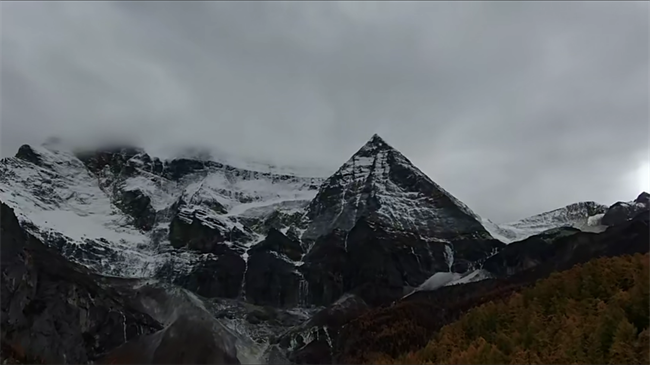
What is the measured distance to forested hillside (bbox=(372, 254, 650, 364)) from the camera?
105438 millimetres

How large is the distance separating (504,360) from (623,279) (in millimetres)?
32613

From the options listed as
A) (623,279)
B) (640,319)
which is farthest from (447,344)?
(640,319)

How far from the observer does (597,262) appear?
152875 mm

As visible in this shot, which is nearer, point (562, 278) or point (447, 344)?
point (447, 344)

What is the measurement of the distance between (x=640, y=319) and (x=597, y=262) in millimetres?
41682

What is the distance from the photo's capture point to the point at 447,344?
146125 millimetres

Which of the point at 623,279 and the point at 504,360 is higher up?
the point at 623,279

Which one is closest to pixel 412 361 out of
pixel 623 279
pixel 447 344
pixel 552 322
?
pixel 447 344

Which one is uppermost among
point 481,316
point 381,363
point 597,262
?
point 597,262

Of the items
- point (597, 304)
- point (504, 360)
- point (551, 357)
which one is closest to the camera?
point (551, 357)

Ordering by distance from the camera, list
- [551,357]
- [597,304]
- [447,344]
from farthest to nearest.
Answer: [447,344] → [597,304] → [551,357]

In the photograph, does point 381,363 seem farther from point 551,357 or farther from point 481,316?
point 551,357

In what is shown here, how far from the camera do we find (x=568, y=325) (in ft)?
394

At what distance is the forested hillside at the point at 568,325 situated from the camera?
346 ft
